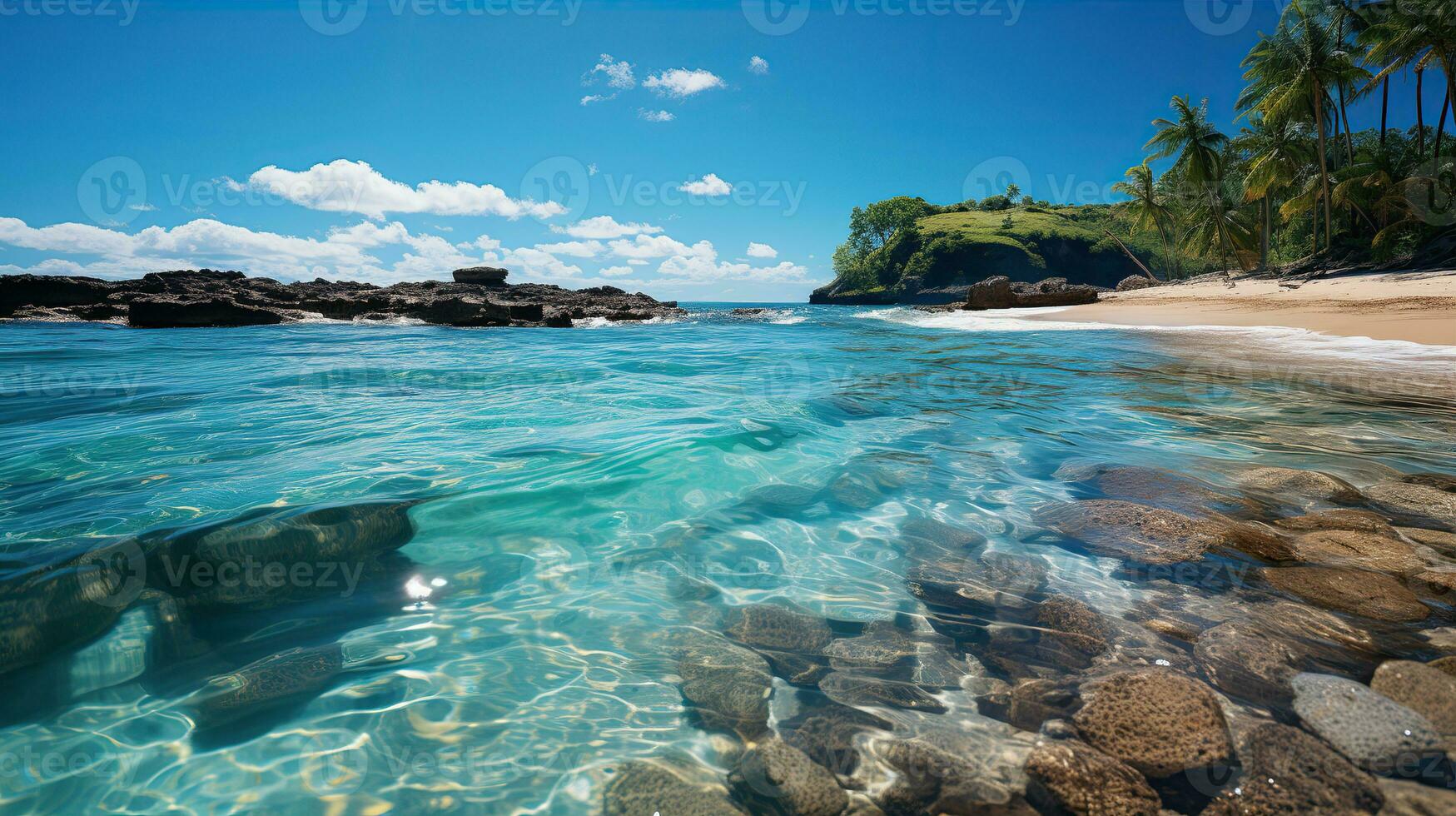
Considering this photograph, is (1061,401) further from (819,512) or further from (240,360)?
(240,360)

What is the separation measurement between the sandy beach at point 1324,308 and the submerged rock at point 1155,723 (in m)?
14.1

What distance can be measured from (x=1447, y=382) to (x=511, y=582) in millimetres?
11175

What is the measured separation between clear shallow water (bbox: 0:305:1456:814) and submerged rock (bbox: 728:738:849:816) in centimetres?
17

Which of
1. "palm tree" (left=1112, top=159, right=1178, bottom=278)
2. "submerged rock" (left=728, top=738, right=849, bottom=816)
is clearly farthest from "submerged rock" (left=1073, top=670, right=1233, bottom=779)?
"palm tree" (left=1112, top=159, right=1178, bottom=278)

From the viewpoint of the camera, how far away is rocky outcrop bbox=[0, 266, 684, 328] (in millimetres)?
23078

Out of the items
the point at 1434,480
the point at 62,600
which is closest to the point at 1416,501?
the point at 1434,480

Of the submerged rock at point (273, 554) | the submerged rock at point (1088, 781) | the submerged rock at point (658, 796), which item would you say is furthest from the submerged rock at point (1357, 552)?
the submerged rock at point (273, 554)

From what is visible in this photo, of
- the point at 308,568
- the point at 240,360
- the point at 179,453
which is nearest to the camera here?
the point at 308,568

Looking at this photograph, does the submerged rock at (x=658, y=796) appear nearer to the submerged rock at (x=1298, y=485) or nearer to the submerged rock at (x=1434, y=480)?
the submerged rock at (x=1298, y=485)

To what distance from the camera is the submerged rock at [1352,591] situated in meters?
2.34

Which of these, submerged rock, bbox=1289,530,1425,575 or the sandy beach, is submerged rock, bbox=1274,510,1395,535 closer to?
submerged rock, bbox=1289,530,1425,575

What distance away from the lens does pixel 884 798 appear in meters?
1.65

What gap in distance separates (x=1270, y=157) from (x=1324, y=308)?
66.6 ft

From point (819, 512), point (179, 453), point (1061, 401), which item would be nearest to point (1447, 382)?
point (1061, 401)
